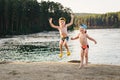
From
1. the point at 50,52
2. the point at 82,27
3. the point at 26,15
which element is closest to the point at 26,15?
the point at 26,15

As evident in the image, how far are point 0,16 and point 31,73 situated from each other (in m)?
105

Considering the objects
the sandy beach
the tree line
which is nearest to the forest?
the tree line

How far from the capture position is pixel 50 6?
183m

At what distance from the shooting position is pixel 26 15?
144 m

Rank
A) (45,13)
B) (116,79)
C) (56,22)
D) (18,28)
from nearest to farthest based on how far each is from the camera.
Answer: (116,79), (18,28), (45,13), (56,22)

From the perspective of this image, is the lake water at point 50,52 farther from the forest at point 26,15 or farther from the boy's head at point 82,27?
the forest at point 26,15

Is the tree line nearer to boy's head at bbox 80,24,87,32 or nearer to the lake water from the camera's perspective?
the lake water

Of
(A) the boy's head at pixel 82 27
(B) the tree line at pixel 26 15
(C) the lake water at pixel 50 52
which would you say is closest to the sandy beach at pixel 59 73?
(A) the boy's head at pixel 82 27

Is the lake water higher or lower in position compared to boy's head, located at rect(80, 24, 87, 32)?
lower

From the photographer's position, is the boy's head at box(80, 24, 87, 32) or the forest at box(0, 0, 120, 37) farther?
the forest at box(0, 0, 120, 37)

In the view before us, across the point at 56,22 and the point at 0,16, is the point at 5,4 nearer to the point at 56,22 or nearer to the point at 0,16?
the point at 0,16

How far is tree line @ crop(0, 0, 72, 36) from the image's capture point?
115375 millimetres

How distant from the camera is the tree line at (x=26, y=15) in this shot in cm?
11538

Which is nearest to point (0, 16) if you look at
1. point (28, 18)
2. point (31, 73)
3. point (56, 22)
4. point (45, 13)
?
point (28, 18)
